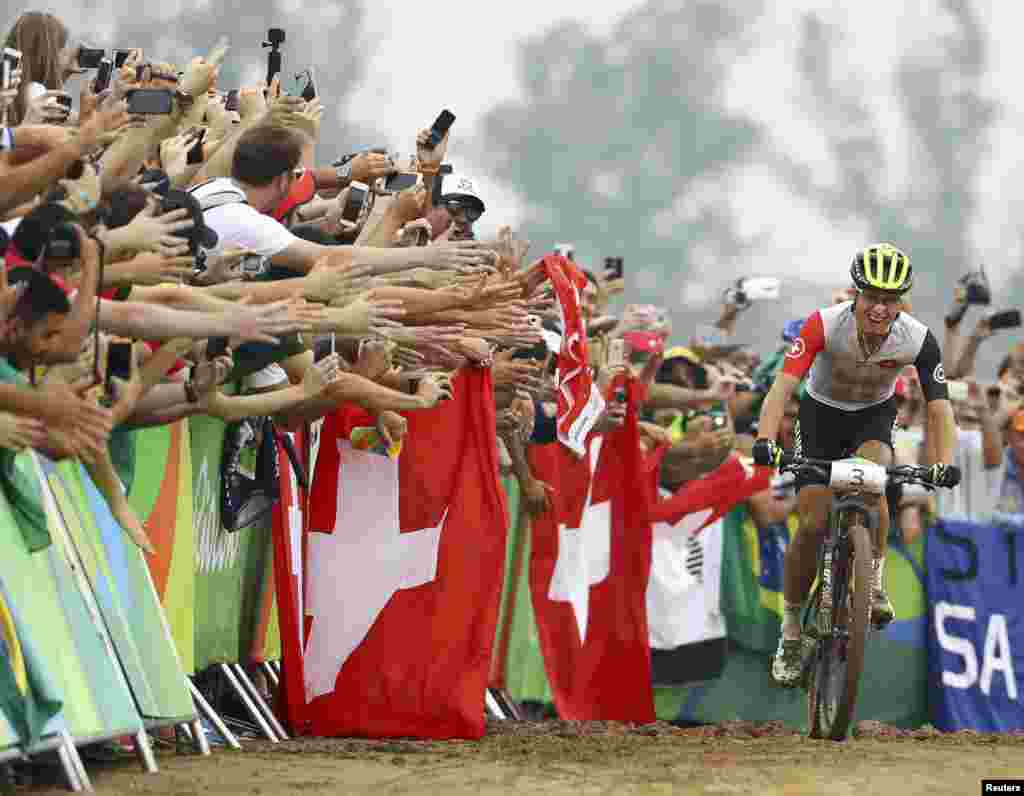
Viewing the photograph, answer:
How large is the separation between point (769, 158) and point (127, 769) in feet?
104

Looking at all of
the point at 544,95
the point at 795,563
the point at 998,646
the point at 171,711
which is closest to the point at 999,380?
the point at 998,646

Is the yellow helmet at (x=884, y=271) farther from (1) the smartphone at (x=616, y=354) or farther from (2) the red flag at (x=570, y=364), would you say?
(1) the smartphone at (x=616, y=354)

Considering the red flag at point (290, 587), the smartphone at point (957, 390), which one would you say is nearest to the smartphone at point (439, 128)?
the red flag at point (290, 587)

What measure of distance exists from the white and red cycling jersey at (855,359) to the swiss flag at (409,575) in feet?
5.77

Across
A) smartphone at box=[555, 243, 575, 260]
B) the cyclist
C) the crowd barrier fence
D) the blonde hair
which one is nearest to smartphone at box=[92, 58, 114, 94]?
the blonde hair

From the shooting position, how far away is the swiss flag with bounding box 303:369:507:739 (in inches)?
429

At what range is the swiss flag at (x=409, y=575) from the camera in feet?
35.8

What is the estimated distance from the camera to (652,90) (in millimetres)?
37938

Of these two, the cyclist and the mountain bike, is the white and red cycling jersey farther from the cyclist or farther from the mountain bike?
the mountain bike

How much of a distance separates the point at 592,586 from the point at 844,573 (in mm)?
3903

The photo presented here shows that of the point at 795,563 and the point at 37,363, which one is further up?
the point at 37,363

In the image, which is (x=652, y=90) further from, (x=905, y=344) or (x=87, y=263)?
(x=87, y=263)

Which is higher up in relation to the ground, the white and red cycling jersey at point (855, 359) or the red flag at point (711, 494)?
the white and red cycling jersey at point (855, 359)

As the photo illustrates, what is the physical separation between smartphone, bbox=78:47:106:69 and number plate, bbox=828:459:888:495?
3.87 m
